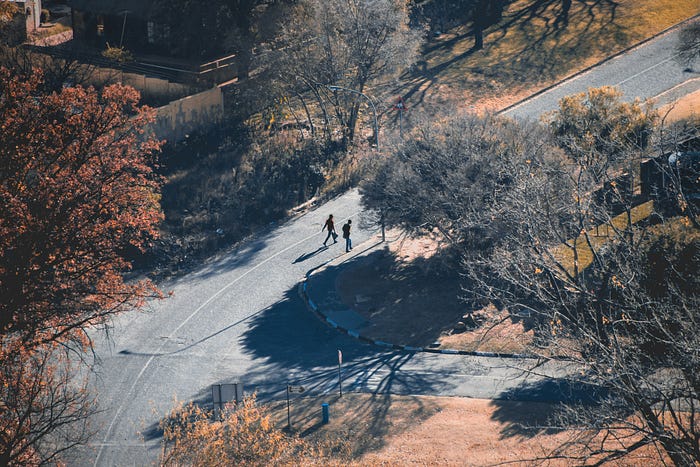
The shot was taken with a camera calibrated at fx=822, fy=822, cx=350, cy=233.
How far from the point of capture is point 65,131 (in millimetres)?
22703

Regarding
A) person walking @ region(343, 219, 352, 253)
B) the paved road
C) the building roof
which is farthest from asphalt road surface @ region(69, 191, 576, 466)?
the building roof

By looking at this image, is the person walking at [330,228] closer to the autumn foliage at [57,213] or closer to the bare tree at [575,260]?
the bare tree at [575,260]

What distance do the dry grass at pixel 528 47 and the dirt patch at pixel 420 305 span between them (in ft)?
51.9

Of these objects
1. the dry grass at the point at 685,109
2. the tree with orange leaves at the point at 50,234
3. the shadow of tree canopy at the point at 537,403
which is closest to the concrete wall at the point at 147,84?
the tree with orange leaves at the point at 50,234

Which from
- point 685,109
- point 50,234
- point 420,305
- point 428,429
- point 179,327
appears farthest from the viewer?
point 685,109

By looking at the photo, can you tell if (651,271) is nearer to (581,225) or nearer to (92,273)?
(581,225)

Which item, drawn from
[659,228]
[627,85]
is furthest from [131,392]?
[627,85]

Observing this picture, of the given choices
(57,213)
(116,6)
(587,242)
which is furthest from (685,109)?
(116,6)

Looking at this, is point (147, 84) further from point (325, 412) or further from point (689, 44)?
point (689, 44)

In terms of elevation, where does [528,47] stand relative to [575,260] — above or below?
above

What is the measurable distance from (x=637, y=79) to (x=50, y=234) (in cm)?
3383

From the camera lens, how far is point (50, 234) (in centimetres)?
2078

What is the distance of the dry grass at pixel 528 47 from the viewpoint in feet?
151

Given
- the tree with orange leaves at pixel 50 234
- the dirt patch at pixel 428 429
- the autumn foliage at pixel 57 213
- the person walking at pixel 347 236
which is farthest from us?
the person walking at pixel 347 236
